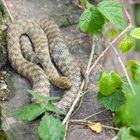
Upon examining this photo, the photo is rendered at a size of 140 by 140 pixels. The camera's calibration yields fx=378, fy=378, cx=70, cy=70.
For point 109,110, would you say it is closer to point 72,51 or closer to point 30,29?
point 72,51

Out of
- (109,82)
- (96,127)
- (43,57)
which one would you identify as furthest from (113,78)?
(43,57)

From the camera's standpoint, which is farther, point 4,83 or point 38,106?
point 4,83

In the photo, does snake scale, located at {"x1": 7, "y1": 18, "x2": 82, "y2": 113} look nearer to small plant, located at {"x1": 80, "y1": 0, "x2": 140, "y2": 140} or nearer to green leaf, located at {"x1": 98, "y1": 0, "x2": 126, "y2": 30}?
small plant, located at {"x1": 80, "y1": 0, "x2": 140, "y2": 140}

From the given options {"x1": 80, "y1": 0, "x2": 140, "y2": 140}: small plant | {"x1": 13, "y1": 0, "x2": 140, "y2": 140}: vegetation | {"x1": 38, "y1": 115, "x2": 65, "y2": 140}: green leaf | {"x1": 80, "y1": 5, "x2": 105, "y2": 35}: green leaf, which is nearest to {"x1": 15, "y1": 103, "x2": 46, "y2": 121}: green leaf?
{"x1": 13, "y1": 0, "x2": 140, "y2": 140}: vegetation

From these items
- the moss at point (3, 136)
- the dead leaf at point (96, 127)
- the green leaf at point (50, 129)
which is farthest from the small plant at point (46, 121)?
the dead leaf at point (96, 127)

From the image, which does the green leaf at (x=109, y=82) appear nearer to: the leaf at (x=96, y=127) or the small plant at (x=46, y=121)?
the leaf at (x=96, y=127)

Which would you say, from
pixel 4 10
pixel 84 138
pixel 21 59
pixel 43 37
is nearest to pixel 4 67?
pixel 21 59
